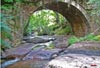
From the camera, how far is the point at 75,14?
14.0m

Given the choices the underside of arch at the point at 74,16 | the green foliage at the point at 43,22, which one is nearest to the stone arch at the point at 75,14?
the underside of arch at the point at 74,16

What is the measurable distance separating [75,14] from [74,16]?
629 mm

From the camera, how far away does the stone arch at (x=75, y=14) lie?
1259cm

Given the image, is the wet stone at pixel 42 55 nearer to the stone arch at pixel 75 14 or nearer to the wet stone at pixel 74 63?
the wet stone at pixel 74 63

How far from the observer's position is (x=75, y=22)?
49.7 ft

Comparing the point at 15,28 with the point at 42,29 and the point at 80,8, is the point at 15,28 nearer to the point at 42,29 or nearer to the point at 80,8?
the point at 80,8

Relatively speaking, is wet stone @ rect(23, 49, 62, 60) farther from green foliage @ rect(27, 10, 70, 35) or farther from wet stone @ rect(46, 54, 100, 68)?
green foliage @ rect(27, 10, 70, 35)

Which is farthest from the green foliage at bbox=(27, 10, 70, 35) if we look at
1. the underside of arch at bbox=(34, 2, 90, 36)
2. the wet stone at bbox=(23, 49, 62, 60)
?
the wet stone at bbox=(23, 49, 62, 60)

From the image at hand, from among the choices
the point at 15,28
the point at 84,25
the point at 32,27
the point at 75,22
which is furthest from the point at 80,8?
the point at 32,27

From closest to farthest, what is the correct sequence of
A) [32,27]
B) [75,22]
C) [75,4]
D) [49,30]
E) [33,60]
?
[33,60]
[75,4]
[75,22]
[49,30]
[32,27]

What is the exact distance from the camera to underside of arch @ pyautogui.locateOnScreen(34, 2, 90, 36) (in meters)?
12.9

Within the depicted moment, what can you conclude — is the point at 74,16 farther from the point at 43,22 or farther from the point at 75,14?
the point at 43,22

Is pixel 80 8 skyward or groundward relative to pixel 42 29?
skyward

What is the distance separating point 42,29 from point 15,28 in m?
12.1
